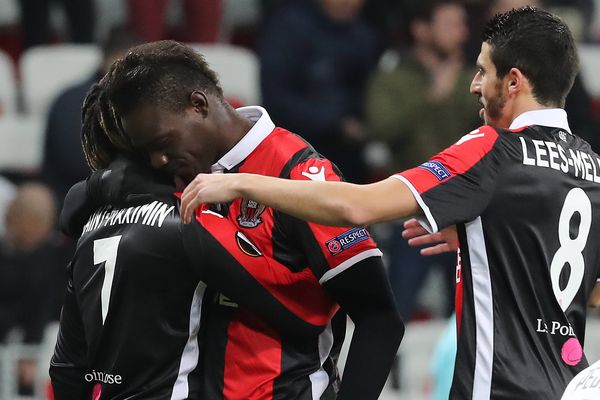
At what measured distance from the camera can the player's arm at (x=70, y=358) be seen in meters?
3.52

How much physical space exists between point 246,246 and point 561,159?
2.68 ft

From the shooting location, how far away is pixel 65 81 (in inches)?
319

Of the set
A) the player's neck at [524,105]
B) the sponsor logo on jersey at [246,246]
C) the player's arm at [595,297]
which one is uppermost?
the player's neck at [524,105]

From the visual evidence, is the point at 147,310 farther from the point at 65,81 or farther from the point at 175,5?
the point at 175,5

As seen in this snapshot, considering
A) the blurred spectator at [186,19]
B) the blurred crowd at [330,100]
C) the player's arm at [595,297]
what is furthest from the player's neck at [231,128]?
the blurred spectator at [186,19]

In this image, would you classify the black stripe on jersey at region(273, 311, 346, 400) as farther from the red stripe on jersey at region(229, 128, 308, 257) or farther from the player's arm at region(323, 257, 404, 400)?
the red stripe on jersey at region(229, 128, 308, 257)

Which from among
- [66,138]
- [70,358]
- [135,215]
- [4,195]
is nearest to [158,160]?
[135,215]

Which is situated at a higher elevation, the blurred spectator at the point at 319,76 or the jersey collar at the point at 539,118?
the jersey collar at the point at 539,118

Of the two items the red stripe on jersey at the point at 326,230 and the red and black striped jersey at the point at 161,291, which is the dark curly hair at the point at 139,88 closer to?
the red and black striped jersey at the point at 161,291

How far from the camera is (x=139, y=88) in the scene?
332cm

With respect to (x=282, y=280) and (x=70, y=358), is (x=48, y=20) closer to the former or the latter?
(x=70, y=358)

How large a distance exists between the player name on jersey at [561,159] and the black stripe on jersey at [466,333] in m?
0.25

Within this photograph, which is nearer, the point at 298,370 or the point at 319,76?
the point at 298,370

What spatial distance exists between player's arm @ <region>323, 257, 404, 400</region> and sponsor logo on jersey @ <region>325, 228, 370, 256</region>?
55 mm
